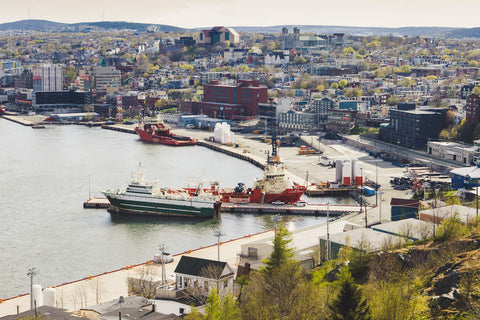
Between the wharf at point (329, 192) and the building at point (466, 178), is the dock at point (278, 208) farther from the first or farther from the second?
the building at point (466, 178)

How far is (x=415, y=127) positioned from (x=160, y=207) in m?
11.1

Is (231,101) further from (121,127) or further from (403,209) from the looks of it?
(403,209)

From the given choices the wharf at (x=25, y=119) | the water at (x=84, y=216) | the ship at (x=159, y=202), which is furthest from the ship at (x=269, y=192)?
the wharf at (x=25, y=119)

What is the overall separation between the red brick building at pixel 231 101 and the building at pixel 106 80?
834cm

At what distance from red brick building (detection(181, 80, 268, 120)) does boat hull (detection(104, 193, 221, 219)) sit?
19584 mm

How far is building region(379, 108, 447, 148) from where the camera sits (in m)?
25.1

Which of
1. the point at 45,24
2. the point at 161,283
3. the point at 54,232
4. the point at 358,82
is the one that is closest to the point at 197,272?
the point at 161,283

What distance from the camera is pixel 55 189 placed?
1938cm

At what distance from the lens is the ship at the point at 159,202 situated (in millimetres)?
16562

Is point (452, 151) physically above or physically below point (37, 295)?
above

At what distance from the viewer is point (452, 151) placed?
2205 cm

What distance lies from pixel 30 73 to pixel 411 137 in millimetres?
35673

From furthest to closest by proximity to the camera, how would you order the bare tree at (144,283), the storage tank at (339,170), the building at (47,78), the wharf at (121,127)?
the building at (47,78)
the wharf at (121,127)
the storage tank at (339,170)
the bare tree at (144,283)

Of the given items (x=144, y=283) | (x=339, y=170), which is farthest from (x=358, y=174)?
(x=144, y=283)
